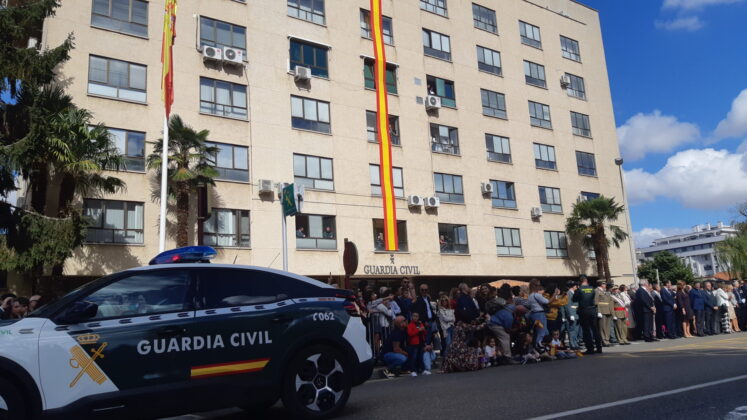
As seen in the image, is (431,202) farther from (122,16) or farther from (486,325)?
(486,325)

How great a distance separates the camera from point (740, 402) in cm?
585

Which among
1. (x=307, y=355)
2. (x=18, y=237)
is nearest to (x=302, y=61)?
(x=18, y=237)

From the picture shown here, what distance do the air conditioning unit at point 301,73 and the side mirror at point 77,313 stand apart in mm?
22444

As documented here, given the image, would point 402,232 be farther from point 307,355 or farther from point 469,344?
point 307,355

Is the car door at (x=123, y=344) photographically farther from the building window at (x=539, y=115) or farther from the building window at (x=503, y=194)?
the building window at (x=539, y=115)

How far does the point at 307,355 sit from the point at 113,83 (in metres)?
19.9

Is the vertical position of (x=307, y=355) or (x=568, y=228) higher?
(x=568, y=228)

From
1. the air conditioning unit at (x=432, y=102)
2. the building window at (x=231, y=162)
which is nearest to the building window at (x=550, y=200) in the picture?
the air conditioning unit at (x=432, y=102)

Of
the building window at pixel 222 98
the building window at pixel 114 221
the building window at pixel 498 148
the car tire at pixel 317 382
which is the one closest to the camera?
the car tire at pixel 317 382

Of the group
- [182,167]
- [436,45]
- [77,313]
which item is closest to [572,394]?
[77,313]

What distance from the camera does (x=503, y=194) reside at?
109 ft

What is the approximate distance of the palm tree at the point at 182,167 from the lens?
69.6 feet

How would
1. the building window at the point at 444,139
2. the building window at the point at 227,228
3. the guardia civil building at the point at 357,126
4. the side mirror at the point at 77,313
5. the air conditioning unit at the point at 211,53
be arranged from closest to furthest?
the side mirror at the point at 77,313 < the guardia civil building at the point at 357,126 < the building window at the point at 227,228 < the air conditioning unit at the point at 211,53 < the building window at the point at 444,139

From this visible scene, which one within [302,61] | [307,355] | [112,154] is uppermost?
[302,61]
